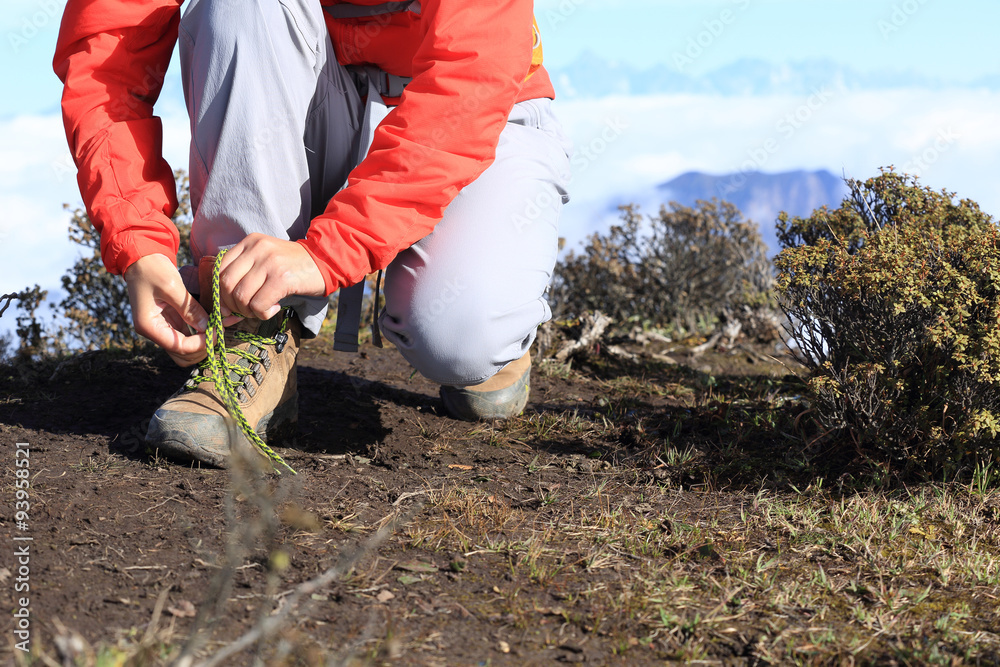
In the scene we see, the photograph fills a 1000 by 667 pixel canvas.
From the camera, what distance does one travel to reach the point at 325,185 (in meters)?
2.87

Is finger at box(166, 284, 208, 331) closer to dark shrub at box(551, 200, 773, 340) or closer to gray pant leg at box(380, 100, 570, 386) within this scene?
gray pant leg at box(380, 100, 570, 386)

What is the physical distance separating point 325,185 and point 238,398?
2.71 feet

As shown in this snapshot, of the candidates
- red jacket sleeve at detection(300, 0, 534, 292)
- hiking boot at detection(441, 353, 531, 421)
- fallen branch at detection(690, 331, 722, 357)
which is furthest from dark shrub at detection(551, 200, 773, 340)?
red jacket sleeve at detection(300, 0, 534, 292)

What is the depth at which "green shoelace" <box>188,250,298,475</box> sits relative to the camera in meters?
2.25

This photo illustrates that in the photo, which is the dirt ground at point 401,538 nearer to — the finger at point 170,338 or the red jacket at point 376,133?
the finger at point 170,338

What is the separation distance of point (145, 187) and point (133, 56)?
0.46m

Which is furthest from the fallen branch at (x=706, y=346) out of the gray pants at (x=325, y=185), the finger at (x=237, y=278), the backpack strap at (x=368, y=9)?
the finger at (x=237, y=278)

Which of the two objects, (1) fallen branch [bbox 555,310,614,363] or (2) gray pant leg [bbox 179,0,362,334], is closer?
(2) gray pant leg [bbox 179,0,362,334]

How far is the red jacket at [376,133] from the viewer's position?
223 cm

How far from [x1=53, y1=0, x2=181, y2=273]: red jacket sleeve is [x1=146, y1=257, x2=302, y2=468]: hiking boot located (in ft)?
0.95

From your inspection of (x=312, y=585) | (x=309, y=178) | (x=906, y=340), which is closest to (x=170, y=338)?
(x=309, y=178)

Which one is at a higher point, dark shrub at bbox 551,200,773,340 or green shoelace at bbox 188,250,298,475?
dark shrub at bbox 551,200,773,340

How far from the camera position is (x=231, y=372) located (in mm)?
2562

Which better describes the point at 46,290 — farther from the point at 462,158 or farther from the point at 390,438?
the point at 462,158
